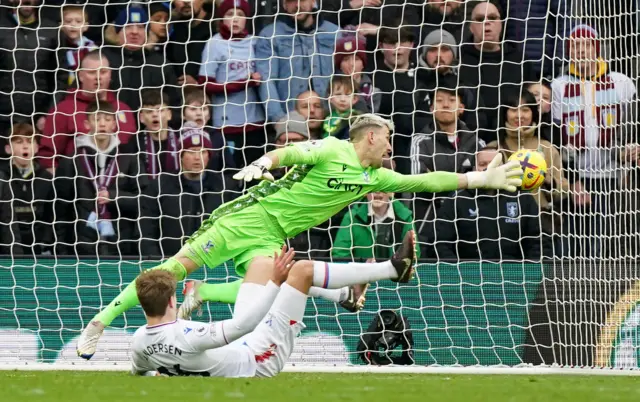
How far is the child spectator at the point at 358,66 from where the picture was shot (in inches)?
437

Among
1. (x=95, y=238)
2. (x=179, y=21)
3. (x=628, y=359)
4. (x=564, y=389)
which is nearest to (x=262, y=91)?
(x=179, y=21)

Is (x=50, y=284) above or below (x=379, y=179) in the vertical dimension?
below

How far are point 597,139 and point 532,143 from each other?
730mm

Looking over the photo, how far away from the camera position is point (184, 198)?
11000 millimetres

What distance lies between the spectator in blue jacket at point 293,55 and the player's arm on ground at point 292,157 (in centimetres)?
214

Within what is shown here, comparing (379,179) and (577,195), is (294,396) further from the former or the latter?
(577,195)

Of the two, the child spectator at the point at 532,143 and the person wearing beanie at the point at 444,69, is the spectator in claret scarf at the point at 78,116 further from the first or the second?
the child spectator at the point at 532,143

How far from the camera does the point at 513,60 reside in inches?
442

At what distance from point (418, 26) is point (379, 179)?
8.35 feet

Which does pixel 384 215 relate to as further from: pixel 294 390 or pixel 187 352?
pixel 294 390

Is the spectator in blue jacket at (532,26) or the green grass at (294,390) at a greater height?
the spectator in blue jacket at (532,26)

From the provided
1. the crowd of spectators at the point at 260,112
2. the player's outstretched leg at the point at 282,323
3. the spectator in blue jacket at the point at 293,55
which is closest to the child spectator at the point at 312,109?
the crowd of spectators at the point at 260,112

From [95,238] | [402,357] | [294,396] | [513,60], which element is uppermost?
[513,60]

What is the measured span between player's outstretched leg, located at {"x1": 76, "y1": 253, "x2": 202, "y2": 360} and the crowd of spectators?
55.0 inches
